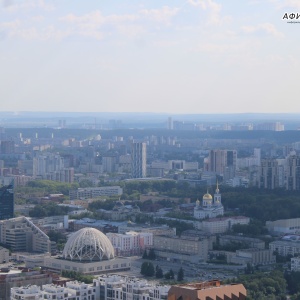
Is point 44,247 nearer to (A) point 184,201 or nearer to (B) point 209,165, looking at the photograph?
(A) point 184,201

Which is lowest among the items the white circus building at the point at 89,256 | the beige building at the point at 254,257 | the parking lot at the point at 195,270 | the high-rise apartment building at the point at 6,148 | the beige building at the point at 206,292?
the parking lot at the point at 195,270

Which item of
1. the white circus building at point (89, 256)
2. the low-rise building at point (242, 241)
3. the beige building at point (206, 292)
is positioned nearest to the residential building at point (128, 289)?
the white circus building at point (89, 256)

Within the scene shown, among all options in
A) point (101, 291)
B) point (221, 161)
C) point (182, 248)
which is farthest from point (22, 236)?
point (221, 161)

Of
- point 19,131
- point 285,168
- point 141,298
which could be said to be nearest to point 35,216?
point 285,168

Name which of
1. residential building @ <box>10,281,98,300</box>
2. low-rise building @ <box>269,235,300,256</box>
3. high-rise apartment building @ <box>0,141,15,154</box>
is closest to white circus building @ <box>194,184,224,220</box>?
low-rise building @ <box>269,235,300,256</box>

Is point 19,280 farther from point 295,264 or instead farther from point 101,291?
point 295,264

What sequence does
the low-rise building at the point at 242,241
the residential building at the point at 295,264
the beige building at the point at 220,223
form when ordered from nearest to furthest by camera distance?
the residential building at the point at 295,264, the low-rise building at the point at 242,241, the beige building at the point at 220,223

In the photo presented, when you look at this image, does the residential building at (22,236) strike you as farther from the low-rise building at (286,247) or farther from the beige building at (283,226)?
the beige building at (283,226)

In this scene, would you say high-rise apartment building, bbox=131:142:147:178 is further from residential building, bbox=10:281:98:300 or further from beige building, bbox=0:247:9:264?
residential building, bbox=10:281:98:300
